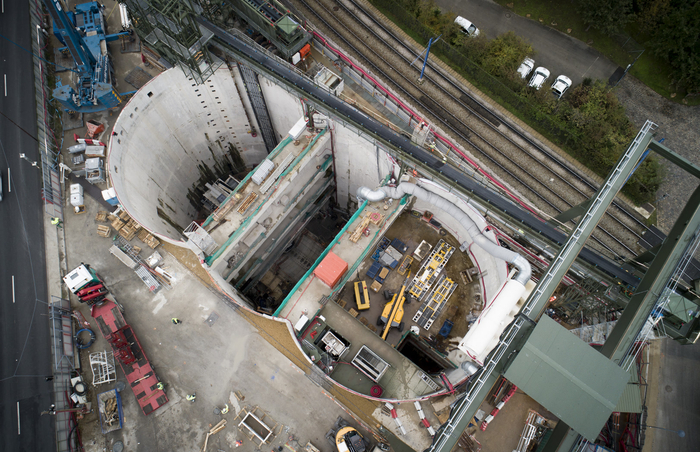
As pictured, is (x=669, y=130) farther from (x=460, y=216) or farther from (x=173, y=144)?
(x=173, y=144)

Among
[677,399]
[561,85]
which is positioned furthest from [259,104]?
[677,399]

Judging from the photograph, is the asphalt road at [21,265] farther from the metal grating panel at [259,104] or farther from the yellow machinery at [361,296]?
the yellow machinery at [361,296]

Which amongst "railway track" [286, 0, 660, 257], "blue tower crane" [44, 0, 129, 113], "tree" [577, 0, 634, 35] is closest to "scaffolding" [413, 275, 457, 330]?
"railway track" [286, 0, 660, 257]

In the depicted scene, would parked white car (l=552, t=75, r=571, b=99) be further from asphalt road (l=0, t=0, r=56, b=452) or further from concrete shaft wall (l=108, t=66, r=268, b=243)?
asphalt road (l=0, t=0, r=56, b=452)

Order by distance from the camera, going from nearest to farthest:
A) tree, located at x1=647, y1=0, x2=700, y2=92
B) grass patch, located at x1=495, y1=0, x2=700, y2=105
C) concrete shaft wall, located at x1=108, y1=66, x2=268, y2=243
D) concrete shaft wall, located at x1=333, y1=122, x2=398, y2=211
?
concrete shaft wall, located at x1=108, y1=66, x2=268, y2=243
concrete shaft wall, located at x1=333, y1=122, x2=398, y2=211
tree, located at x1=647, y1=0, x2=700, y2=92
grass patch, located at x1=495, y1=0, x2=700, y2=105

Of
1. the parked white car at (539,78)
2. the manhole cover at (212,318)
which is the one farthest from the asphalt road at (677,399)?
the manhole cover at (212,318)
